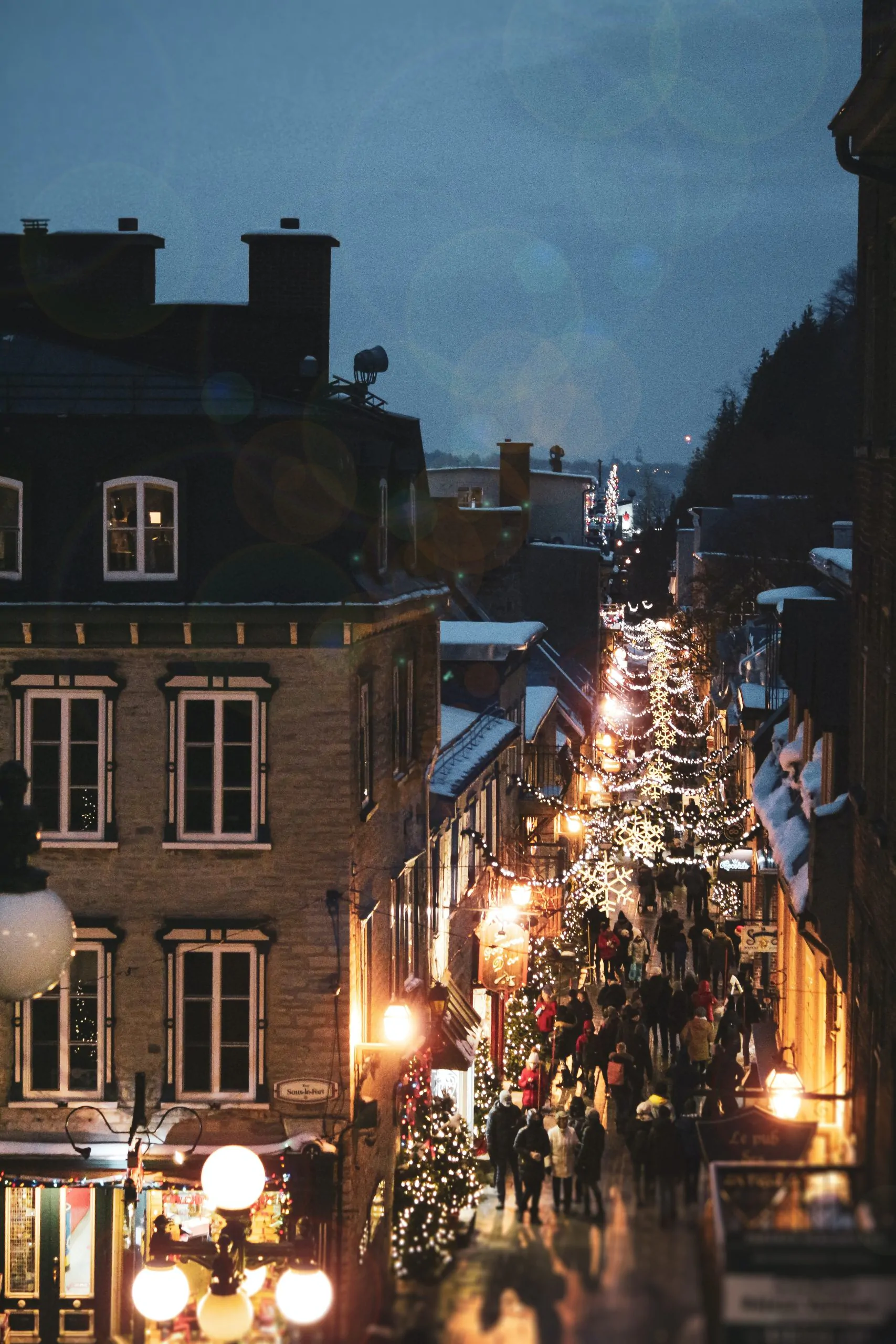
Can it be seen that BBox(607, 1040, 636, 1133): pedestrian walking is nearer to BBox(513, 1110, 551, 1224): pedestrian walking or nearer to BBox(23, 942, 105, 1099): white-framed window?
BBox(513, 1110, 551, 1224): pedestrian walking

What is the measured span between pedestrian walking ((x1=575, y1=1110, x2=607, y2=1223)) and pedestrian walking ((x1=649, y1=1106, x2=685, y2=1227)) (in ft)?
1.33

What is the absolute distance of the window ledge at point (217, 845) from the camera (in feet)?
60.6

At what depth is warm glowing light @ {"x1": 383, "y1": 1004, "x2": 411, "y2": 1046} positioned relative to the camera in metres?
19.7

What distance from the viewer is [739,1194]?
13.8 feet

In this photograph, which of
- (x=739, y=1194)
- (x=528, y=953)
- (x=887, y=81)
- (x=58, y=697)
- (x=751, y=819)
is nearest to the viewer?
(x=739, y=1194)

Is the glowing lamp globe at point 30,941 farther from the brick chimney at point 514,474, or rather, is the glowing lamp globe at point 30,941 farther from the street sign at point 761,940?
the brick chimney at point 514,474

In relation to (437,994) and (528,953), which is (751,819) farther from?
(437,994)

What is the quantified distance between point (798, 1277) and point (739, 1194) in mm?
506

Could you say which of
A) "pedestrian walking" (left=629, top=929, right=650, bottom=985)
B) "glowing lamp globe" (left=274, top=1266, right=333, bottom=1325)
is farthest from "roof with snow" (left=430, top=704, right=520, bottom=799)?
"glowing lamp globe" (left=274, top=1266, right=333, bottom=1325)

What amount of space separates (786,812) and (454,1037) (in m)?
5.91

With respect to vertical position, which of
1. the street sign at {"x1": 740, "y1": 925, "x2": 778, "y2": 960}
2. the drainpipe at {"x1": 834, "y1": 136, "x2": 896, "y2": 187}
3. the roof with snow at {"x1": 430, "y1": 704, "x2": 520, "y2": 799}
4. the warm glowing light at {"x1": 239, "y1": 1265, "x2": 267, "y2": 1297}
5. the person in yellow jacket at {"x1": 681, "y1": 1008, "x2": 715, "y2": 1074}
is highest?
the drainpipe at {"x1": 834, "y1": 136, "x2": 896, "y2": 187}

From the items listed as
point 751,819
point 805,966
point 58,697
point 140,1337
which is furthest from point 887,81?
point 751,819

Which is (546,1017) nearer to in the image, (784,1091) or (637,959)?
(637,959)

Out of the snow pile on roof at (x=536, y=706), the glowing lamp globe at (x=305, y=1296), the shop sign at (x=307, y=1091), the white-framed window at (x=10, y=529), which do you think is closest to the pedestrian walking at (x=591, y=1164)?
the glowing lamp globe at (x=305, y=1296)
